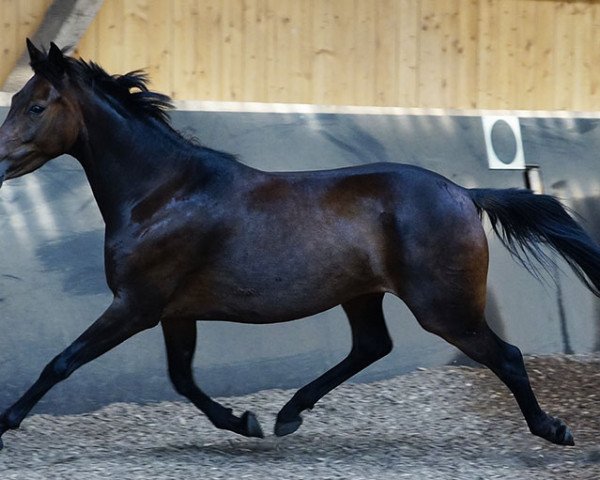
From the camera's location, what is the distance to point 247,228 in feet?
18.1

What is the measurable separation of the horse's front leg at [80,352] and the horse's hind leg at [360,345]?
1023mm

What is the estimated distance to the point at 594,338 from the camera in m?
7.84

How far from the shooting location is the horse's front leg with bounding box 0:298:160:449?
527cm

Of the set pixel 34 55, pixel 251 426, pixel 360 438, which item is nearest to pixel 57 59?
pixel 34 55

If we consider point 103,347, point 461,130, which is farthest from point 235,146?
point 103,347

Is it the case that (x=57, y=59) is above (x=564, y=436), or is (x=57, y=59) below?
above

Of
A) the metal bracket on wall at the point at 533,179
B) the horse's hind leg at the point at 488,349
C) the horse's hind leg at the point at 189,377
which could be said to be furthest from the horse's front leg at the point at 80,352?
the metal bracket on wall at the point at 533,179

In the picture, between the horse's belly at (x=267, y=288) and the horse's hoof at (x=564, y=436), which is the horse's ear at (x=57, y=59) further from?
the horse's hoof at (x=564, y=436)

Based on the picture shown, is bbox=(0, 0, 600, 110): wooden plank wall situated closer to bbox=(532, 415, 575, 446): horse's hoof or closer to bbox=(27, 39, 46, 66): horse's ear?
bbox=(27, 39, 46, 66): horse's ear

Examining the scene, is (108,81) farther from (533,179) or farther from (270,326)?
(533,179)

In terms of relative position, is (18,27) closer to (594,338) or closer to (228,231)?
(228,231)

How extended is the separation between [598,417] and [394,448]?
1.32 meters

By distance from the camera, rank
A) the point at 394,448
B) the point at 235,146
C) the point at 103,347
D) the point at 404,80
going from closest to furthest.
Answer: the point at 103,347, the point at 394,448, the point at 235,146, the point at 404,80

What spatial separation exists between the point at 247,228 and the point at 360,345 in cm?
93
